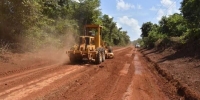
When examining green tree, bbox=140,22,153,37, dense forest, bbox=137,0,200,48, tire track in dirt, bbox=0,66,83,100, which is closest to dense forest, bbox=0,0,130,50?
tire track in dirt, bbox=0,66,83,100

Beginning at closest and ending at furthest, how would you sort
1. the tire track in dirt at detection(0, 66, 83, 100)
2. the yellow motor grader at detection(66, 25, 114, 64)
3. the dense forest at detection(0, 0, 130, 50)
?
the tire track in dirt at detection(0, 66, 83, 100), the yellow motor grader at detection(66, 25, 114, 64), the dense forest at detection(0, 0, 130, 50)

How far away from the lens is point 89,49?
1819cm

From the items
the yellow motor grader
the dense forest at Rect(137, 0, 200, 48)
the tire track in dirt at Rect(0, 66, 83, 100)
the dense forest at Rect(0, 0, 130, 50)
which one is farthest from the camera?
the dense forest at Rect(137, 0, 200, 48)

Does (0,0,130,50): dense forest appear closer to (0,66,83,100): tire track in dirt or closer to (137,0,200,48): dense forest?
(0,66,83,100): tire track in dirt

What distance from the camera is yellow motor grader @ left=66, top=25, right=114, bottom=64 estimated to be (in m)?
18.1

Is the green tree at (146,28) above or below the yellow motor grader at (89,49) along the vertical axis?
above

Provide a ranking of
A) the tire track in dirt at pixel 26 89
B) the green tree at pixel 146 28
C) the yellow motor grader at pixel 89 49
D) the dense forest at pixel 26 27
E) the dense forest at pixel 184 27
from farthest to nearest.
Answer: the green tree at pixel 146 28 < the dense forest at pixel 184 27 < the dense forest at pixel 26 27 < the yellow motor grader at pixel 89 49 < the tire track in dirt at pixel 26 89

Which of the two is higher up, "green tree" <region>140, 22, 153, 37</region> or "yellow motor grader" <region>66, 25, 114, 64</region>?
"green tree" <region>140, 22, 153, 37</region>

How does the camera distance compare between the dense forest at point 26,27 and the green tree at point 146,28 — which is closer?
the dense forest at point 26,27

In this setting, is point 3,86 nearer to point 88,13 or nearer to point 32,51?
point 32,51

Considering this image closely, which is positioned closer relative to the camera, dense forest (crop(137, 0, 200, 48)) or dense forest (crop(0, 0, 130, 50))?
dense forest (crop(0, 0, 130, 50))

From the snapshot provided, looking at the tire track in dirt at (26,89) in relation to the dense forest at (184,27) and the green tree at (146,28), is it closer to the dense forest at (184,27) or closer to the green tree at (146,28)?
the dense forest at (184,27)

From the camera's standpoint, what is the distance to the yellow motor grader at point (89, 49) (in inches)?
712

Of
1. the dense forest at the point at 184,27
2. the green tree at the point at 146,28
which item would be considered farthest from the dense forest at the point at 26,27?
the green tree at the point at 146,28
